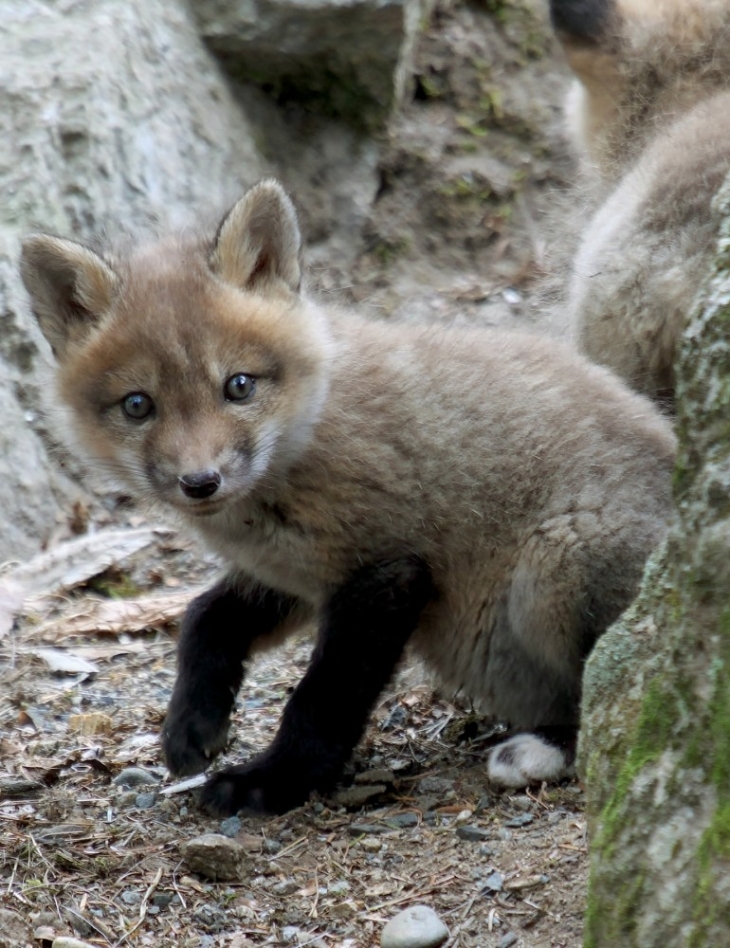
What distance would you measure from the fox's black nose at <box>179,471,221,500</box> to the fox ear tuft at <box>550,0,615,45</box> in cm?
Result: 345

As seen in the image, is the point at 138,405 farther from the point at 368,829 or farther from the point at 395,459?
the point at 368,829

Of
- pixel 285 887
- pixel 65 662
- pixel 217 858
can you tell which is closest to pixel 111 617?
pixel 65 662

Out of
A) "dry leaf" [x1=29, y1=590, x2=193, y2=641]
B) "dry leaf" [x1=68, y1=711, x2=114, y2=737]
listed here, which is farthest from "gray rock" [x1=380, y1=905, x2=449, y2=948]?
"dry leaf" [x1=29, y1=590, x2=193, y2=641]

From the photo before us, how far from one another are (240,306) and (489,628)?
1.36 metres

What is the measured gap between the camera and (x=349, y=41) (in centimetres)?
804

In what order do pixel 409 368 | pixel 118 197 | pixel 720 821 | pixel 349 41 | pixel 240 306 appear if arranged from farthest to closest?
pixel 349 41
pixel 118 197
pixel 409 368
pixel 240 306
pixel 720 821

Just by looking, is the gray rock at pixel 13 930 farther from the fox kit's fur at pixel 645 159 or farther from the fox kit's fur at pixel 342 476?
the fox kit's fur at pixel 645 159

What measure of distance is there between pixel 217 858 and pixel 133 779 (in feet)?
2.85

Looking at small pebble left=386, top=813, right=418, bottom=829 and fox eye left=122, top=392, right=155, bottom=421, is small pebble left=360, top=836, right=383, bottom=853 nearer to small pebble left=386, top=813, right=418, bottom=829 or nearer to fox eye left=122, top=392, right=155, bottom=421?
small pebble left=386, top=813, right=418, bottom=829

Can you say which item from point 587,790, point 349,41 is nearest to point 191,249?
point 587,790

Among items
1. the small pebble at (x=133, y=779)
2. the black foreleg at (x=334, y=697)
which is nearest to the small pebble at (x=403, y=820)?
the black foreleg at (x=334, y=697)

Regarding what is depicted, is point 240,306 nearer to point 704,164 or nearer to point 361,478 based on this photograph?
point 361,478

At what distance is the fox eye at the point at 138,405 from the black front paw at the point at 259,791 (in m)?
1.18

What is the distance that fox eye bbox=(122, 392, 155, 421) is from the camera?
4.20 metres
